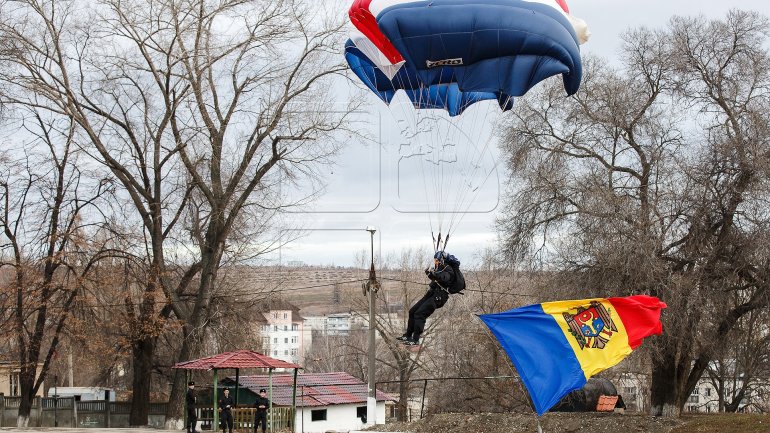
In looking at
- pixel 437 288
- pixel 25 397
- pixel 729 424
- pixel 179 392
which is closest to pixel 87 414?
pixel 25 397

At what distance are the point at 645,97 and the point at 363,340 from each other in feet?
199

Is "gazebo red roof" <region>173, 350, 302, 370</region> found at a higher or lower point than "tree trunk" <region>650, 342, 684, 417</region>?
higher

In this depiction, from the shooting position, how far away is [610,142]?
2414cm

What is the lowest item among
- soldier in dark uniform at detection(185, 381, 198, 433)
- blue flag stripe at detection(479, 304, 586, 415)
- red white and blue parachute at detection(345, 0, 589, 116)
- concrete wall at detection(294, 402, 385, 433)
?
concrete wall at detection(294, 402, 385, 433)

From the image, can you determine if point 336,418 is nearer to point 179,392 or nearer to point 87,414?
point 179,392

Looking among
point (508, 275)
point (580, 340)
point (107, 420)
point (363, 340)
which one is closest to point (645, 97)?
point (508, 275)

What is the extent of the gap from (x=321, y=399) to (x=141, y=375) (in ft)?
23.4

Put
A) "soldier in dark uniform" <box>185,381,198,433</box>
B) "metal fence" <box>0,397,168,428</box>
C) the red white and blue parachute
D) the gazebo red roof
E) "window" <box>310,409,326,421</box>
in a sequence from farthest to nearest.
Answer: "metal fence" <box>0,397,168,428</box> < "window" <box>310,409,326,421</box> < the gazebo red roof < "soldier in dark uniform" <box>185,381,198,433</box> < the red white and blue parachute

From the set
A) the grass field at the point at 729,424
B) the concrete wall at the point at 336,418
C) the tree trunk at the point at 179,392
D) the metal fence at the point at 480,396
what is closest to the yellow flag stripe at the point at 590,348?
the grass field at the point at 729,424

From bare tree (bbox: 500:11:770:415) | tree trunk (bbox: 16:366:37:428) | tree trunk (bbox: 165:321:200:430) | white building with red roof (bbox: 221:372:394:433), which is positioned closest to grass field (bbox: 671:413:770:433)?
bare tree (bbox: 500:11:770:415)

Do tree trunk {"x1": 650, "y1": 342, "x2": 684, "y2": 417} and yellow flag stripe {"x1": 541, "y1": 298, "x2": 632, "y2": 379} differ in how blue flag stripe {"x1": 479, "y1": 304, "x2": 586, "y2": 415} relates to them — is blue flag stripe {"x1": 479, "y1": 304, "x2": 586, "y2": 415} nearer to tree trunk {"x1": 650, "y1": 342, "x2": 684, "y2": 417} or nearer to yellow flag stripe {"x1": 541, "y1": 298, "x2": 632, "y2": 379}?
yellow flag stripe {"x1": 541, "y1": 298, "x2": 632, "y2": 379}

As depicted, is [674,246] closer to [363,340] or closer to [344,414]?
[344,414]

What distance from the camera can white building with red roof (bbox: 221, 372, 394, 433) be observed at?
34031 mm

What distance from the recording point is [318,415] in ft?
116
